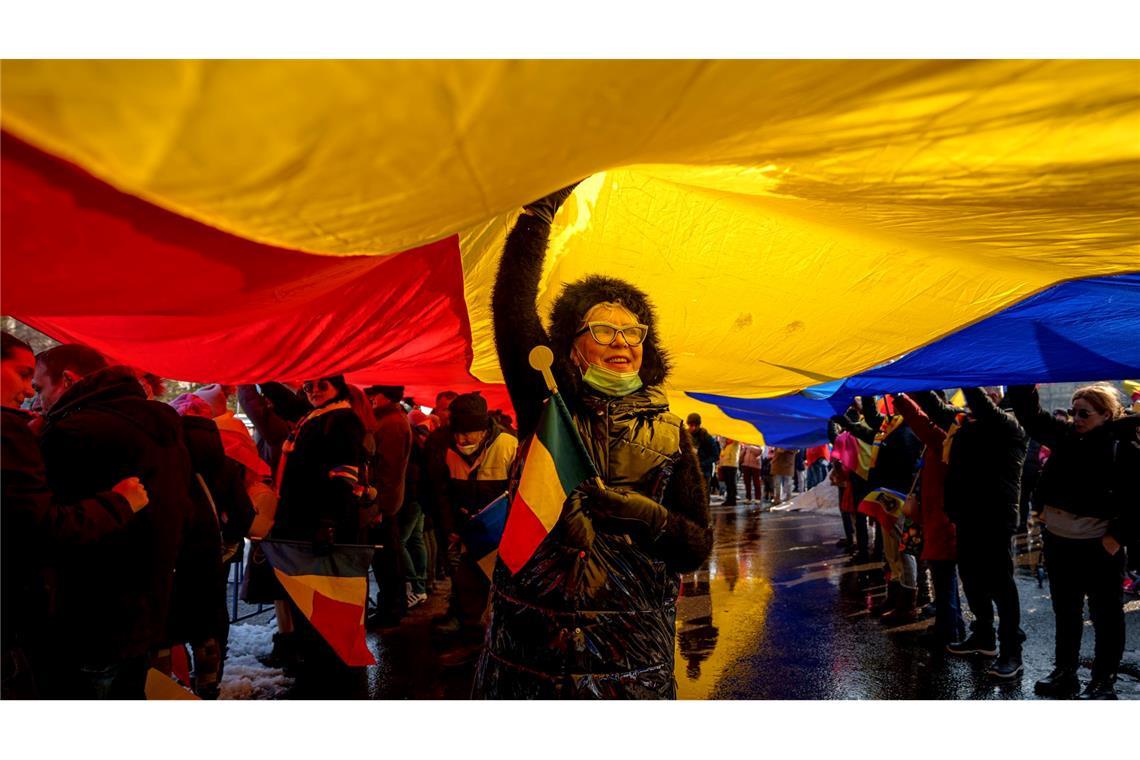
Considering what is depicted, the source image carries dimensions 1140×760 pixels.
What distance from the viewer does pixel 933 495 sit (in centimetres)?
515

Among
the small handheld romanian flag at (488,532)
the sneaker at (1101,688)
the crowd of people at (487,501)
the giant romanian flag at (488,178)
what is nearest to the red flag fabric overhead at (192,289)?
the giant romanian flag at (488,178)

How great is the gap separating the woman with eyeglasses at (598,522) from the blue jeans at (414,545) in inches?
184

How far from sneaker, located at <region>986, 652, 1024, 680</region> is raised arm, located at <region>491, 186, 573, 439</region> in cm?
398

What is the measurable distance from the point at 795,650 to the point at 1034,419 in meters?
2.24

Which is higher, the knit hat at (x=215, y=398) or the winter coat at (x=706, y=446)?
the knit hat at (x=215, y=398)

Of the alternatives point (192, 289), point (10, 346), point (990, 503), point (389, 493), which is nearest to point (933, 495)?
point (990, 503)

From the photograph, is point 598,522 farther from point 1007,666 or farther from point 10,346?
point 1007,666

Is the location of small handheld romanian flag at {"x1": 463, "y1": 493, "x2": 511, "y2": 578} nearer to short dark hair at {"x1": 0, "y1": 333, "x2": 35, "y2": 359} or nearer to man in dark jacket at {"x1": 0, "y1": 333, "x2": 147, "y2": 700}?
man in dark jacket at {"x1": 0, "y1": 333, "x2": 147, "y2": 700}

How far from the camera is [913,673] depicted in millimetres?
4523

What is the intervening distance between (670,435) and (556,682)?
29.3 inches

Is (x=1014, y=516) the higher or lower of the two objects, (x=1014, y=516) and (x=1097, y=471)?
the lower

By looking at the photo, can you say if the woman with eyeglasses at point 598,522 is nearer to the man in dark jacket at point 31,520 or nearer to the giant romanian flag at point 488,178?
the giant romanian flag at point 488,178

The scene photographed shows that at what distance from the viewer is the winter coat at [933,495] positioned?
4996 mm

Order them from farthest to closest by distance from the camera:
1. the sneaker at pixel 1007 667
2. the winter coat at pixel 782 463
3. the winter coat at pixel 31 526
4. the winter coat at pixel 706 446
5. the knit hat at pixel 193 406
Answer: the winter coat at pixel 782 463 < the winter coat at pixel 706 446 < the sneaker at pixel 1007 667 < the knit hat at pixel 193 406 < the winter coat at pixel 31 526
